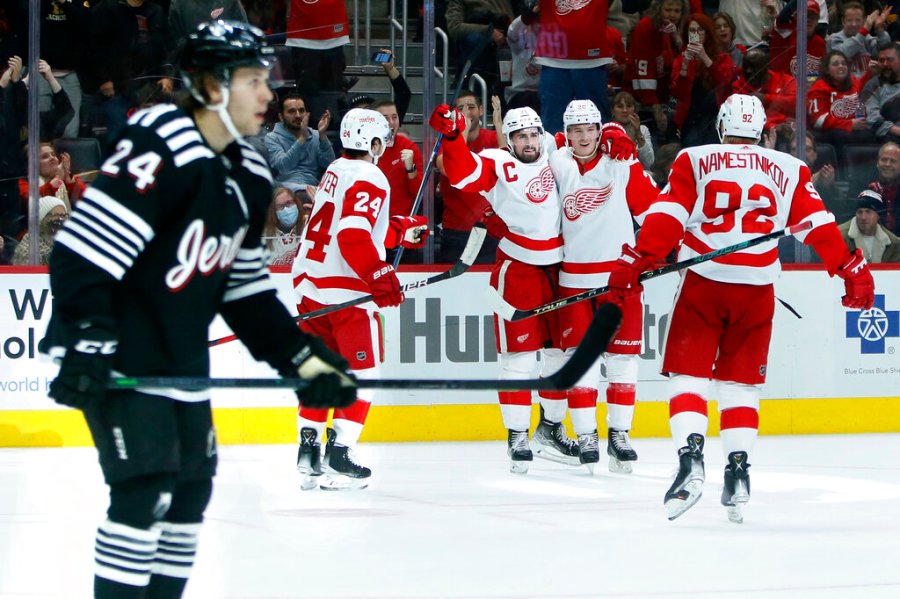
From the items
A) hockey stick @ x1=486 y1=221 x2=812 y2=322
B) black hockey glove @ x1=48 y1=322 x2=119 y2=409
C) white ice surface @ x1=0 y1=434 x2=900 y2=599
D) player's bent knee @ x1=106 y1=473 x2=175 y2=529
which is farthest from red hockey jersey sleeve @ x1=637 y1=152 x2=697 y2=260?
black hockey glove @ x1=48 y1=322 x2=119 y2=409

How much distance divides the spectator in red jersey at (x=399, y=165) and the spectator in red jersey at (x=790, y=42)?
1.88 metres

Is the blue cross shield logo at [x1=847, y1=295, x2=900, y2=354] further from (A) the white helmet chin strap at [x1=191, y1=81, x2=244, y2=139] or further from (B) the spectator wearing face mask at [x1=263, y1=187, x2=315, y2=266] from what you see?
(A) the white helmet chin strap at [x1=191, y1=81, x2=244, y2=139]

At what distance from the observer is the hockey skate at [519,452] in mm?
5344

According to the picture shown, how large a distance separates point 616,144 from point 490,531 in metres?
1.96

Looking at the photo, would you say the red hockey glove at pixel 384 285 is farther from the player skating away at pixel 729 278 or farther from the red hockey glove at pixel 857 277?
the red hockey glove at pixel 857 277

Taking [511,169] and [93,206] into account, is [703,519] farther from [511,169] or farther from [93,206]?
[93,206]

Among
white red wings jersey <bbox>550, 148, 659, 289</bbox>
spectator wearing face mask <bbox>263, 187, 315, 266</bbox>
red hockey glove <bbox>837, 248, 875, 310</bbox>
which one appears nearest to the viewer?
red hockey glove <bbox>837, 248, 875, 310</bbox>

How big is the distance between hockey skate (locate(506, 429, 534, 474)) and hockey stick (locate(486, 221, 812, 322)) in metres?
0.47

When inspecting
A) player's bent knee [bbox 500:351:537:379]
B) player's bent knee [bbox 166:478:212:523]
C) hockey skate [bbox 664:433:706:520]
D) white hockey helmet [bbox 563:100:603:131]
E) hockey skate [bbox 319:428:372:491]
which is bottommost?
hockey skate [bbox 319:428:372:491]

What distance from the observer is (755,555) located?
12.0 feet

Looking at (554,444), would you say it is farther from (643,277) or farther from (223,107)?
(223,107)

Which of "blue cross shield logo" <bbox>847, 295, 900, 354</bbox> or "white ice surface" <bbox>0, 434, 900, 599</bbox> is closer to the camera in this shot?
"white ice surface" <bbox>0, 434, 900, 599</bbox>

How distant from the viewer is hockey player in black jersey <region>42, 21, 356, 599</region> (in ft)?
6.82

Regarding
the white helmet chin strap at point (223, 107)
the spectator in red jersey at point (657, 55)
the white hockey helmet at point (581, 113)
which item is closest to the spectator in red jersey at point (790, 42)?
the spectator in red jersey at point (657, 55)
